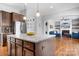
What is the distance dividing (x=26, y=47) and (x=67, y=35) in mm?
813

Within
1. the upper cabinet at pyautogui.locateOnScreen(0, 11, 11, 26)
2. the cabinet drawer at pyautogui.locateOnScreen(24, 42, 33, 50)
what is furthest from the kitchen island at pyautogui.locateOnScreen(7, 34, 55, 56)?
the upper cabinet at pyautogui.locateOnScreen(0, 11, 11, 26)

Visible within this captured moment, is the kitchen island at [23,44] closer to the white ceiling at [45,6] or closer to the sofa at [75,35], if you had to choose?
the sofa at [75,35]

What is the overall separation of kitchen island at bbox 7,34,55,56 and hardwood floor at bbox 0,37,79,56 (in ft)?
0.53

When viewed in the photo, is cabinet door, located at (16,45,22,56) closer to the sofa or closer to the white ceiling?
the white ceiling

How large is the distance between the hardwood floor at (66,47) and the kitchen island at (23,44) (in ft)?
0.53

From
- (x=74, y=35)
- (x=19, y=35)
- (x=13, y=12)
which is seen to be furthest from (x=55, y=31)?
(x=13, y=12)

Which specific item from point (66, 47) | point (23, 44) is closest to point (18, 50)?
point (23, 44)

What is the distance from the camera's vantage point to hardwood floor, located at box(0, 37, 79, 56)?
5.85ft

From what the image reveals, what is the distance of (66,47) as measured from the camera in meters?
1.80

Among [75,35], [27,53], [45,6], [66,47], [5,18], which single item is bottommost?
[27,53]

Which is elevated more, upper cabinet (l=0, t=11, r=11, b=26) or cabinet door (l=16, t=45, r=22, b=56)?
upper cabinet (l=0, t=11, r=11, b=26)

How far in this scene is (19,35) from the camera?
1.92 metres

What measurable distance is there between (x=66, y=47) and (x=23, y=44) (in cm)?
81

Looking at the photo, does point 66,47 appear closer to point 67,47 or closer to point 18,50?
point 67,47
